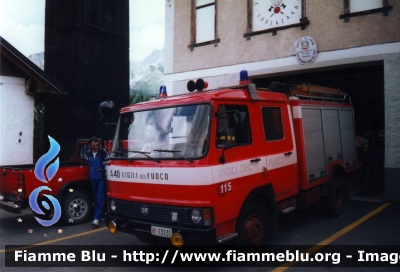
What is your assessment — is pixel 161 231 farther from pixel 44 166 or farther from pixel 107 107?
pixel 44 166

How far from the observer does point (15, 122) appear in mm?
10945

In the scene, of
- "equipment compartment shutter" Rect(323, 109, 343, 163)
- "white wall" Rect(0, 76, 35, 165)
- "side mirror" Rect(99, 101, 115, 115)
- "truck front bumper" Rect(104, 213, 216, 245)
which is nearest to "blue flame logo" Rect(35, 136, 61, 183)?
"side mirror" Rect(99, 101, 115, 115)

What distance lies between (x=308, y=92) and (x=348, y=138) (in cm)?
208

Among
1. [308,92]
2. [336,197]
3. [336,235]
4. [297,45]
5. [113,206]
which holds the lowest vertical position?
[336,235]

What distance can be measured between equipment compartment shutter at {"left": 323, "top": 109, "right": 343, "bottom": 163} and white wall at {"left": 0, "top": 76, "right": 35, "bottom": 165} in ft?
29.9

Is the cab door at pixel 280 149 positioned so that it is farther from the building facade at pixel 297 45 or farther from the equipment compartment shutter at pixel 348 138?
the building facade at pixel 297 45

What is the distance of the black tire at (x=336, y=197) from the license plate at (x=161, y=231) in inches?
160

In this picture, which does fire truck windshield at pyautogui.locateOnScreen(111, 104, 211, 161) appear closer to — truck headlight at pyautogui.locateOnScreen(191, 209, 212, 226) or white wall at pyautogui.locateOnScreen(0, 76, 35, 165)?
truck headlight at pyautogui.locateOnScreen(191, 209, 212, 226)

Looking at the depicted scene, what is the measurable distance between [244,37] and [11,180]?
7.93 metres

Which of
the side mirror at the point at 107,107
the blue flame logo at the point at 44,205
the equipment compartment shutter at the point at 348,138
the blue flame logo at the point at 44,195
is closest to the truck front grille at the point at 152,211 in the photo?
the side mirror at the point at 107,107

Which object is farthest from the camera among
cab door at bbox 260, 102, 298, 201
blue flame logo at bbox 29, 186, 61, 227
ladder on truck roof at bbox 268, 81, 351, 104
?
blue flame logo at bbox 29, 186, 61, 227

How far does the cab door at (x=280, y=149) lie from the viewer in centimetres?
547

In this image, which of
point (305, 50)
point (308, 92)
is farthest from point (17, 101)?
point (305, 50)

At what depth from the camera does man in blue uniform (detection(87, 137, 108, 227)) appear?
715cm
